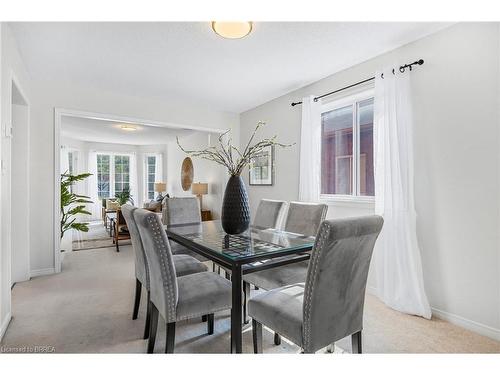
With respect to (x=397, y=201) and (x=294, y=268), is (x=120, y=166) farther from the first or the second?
(x=397, y=201)

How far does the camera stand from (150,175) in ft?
28.9

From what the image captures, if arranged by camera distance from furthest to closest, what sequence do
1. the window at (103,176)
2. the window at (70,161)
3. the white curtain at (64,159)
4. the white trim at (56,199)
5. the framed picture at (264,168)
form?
the window at (103,176)
the window at (70,161)
the white curtain at (64,159)
the framed picture at (264,168)
the white trim at (56,199)

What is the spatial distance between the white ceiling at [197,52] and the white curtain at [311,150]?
0.38 m

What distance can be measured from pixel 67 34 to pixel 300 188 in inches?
112

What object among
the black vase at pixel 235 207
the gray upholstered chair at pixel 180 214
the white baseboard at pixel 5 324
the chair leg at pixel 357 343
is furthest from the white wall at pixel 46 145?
the chair leg at pixel 357 343

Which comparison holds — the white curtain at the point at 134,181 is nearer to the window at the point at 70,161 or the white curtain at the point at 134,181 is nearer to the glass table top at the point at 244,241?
the window at the point at 70,161

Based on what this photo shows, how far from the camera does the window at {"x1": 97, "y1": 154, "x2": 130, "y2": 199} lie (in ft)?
27.6

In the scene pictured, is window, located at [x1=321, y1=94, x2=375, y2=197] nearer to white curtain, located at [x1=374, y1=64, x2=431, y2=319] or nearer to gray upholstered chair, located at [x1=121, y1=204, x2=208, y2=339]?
white curtain, located at [x1=374, y1=64, x2=431, y2=319]

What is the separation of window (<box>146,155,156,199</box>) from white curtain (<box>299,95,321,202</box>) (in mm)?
6473

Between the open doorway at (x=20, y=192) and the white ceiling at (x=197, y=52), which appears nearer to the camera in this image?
the white ceiling at (x=197, y=52)

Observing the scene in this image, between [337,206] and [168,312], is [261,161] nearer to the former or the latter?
[337,206]

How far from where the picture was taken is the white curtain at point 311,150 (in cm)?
334

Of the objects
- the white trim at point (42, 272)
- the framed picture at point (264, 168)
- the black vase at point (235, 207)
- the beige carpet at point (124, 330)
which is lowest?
the beige carpet at point (124, 330)
